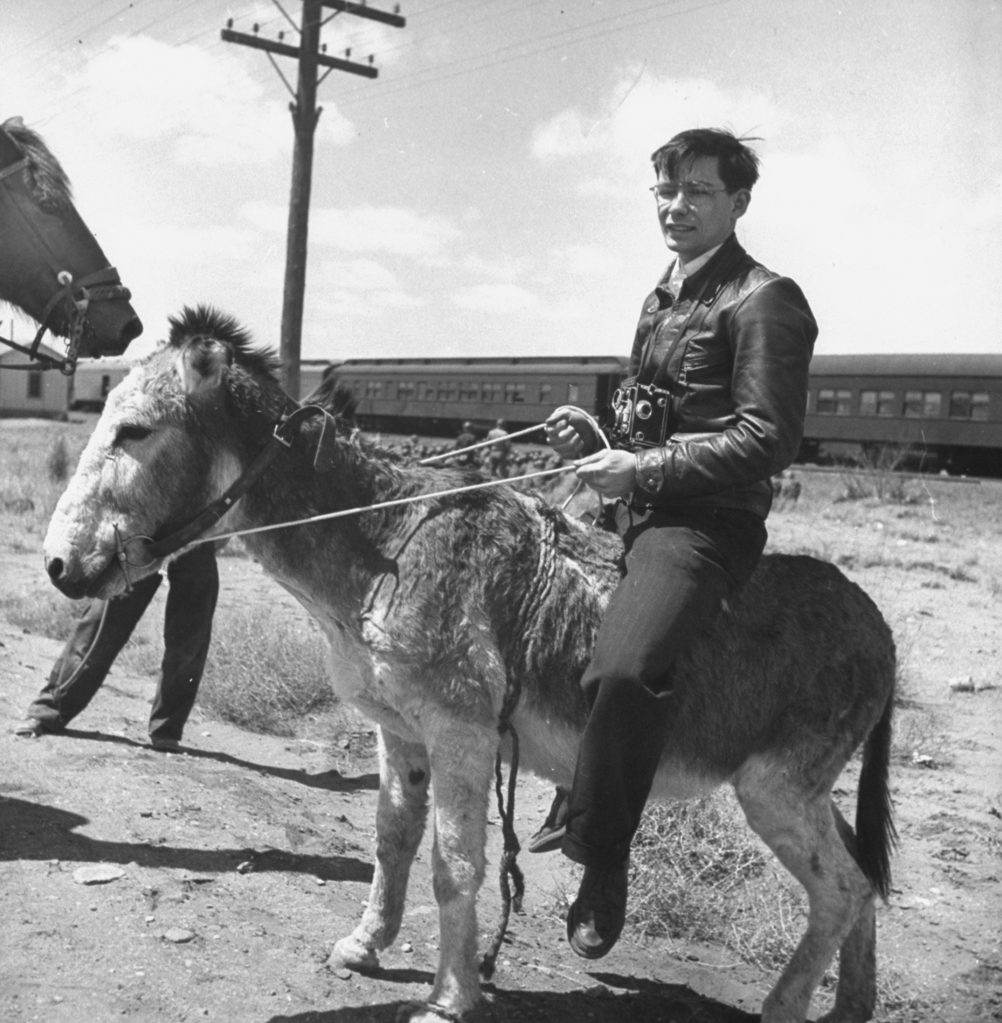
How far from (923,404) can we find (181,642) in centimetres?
2507

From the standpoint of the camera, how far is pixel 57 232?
20.4 ft

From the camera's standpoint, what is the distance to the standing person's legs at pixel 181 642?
6.22 metres

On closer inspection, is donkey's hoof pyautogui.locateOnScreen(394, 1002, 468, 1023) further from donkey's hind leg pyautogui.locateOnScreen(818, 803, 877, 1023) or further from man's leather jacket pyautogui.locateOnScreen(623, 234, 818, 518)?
man's leather jacket pyautogui.locateOnScreen(623, 234, 818, 518)

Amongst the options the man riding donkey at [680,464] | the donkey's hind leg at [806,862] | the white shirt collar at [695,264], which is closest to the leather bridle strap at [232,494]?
the man riding donkey at [680,464]

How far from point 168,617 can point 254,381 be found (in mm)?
3051

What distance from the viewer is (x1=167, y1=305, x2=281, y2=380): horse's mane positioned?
3.66 metres

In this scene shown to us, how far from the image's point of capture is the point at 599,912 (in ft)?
11.3

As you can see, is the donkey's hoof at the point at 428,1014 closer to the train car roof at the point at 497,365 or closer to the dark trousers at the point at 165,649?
the dark trousers at the point at 165,649

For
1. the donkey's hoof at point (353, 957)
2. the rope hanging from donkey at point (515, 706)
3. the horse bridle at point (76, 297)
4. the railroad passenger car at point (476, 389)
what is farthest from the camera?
the railroad passenger car at point (476, 389)

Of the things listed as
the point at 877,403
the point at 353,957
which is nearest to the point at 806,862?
the point at 353,957

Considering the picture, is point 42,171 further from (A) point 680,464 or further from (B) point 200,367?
(A) point 680,464

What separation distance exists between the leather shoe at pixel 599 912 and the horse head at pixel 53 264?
156 inches

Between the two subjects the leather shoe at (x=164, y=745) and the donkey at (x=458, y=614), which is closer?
the donkey at (x=458, y=614)

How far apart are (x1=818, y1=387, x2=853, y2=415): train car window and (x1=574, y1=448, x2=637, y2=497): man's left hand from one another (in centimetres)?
2743
